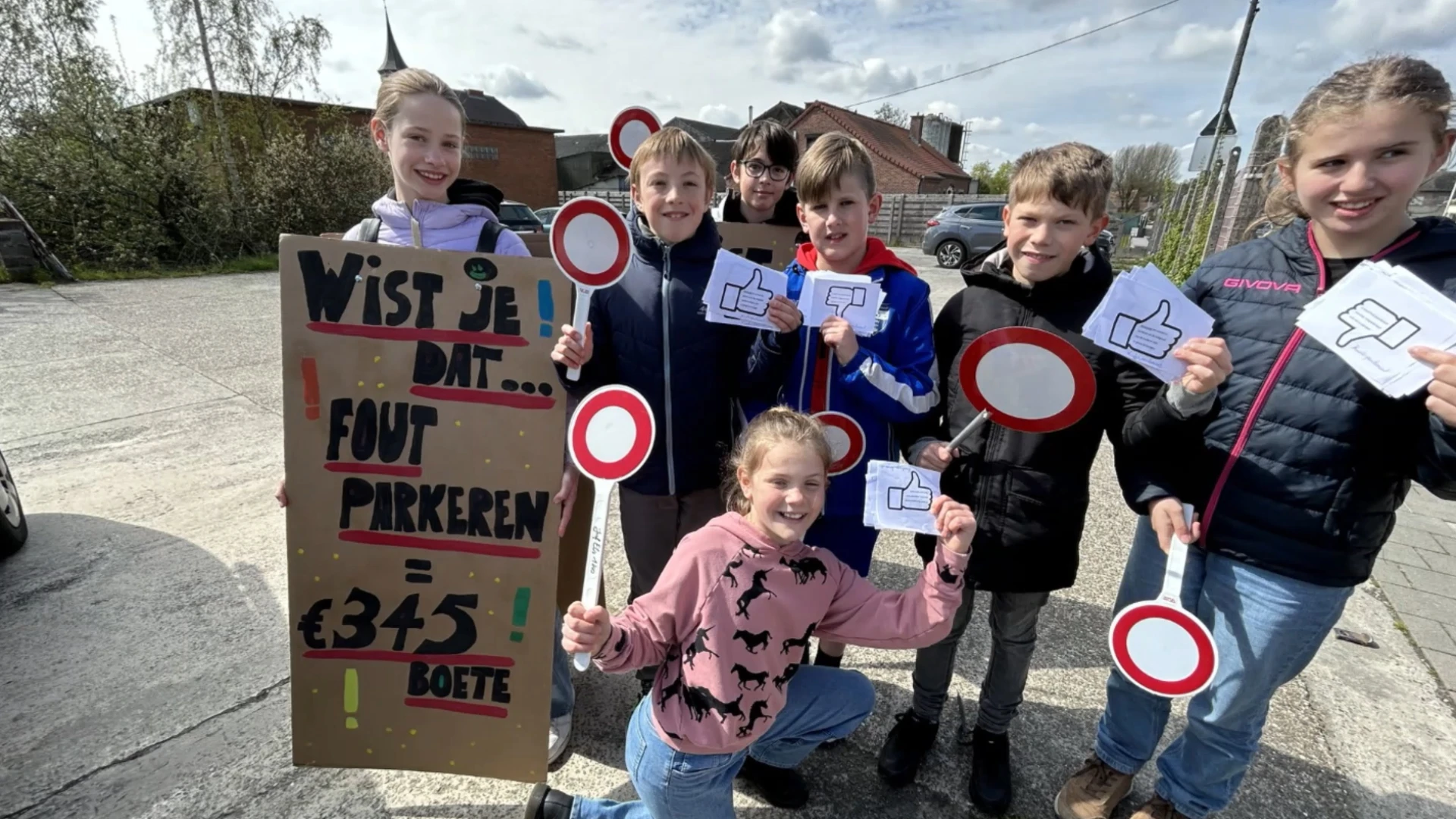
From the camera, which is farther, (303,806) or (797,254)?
(797,254)

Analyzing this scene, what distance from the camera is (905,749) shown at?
6.46ft

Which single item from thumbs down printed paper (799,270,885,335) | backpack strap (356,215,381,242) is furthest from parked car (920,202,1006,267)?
backpack strap (356,215,381,242)

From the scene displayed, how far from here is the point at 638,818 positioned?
1.61m

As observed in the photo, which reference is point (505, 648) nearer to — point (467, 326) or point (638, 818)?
point (638, 818)

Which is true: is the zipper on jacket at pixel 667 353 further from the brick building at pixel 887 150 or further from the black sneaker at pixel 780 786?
the brick building at pixel 887 150

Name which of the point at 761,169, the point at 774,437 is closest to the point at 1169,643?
the point at 774,437

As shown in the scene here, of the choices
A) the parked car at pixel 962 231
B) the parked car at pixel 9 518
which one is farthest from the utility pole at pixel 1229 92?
the parked car at pixel 9 518

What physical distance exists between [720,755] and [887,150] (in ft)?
97.0

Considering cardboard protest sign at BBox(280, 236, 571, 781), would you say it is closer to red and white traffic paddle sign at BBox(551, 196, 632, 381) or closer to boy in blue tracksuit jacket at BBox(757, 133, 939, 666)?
red and white traffic paddle sign at BBox(551, 196, 632, 381)

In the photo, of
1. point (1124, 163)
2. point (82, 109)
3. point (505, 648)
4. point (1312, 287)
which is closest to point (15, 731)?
point (505, 648)

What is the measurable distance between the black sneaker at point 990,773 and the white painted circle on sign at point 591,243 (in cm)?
174

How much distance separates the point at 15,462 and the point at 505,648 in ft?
14.0

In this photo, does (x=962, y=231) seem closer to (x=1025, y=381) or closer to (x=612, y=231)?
(x=1025, y=381)

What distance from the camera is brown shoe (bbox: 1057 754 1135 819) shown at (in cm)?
182
